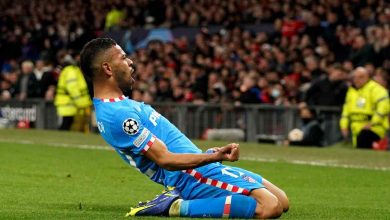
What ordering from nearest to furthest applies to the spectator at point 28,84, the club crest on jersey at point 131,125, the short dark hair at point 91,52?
1. the club crest on jersey at point 131,125
2. the short dark hair at point 91,52
3. the spectator at point 28,84

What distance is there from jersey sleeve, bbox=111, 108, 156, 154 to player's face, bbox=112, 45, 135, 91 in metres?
0.34

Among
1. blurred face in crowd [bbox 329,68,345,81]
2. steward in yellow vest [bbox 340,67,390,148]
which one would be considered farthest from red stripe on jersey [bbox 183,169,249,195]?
blurred face in crowd [bbox 329,68,345,81]

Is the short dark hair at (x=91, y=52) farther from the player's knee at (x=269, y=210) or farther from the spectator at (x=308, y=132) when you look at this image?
the spectator at (x=308, y=132)

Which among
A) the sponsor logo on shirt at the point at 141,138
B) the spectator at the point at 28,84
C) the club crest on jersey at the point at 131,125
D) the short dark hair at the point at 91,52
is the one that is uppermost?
the short dark hair at the point at 91,52

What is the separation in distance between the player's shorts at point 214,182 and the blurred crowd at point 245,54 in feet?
46.5

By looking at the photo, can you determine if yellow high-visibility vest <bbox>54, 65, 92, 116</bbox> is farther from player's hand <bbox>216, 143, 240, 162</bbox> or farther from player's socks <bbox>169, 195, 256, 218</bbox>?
player's hand <bbox>216, 143, 240, 162</bbox>

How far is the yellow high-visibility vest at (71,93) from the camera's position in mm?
27062

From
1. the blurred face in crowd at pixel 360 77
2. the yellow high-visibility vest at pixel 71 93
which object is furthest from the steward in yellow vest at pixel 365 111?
the yellow high-visibility vest at pixel 71 93

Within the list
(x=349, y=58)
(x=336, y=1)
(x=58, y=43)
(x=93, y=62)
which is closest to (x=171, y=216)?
(x=93, y=62)

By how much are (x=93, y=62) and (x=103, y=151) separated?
11633 millimetres

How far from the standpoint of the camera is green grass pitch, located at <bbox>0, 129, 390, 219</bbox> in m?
11.0

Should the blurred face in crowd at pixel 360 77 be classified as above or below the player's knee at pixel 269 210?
above

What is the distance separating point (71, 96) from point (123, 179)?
12.3m

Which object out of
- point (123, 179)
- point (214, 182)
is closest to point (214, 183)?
point (214, 182)
